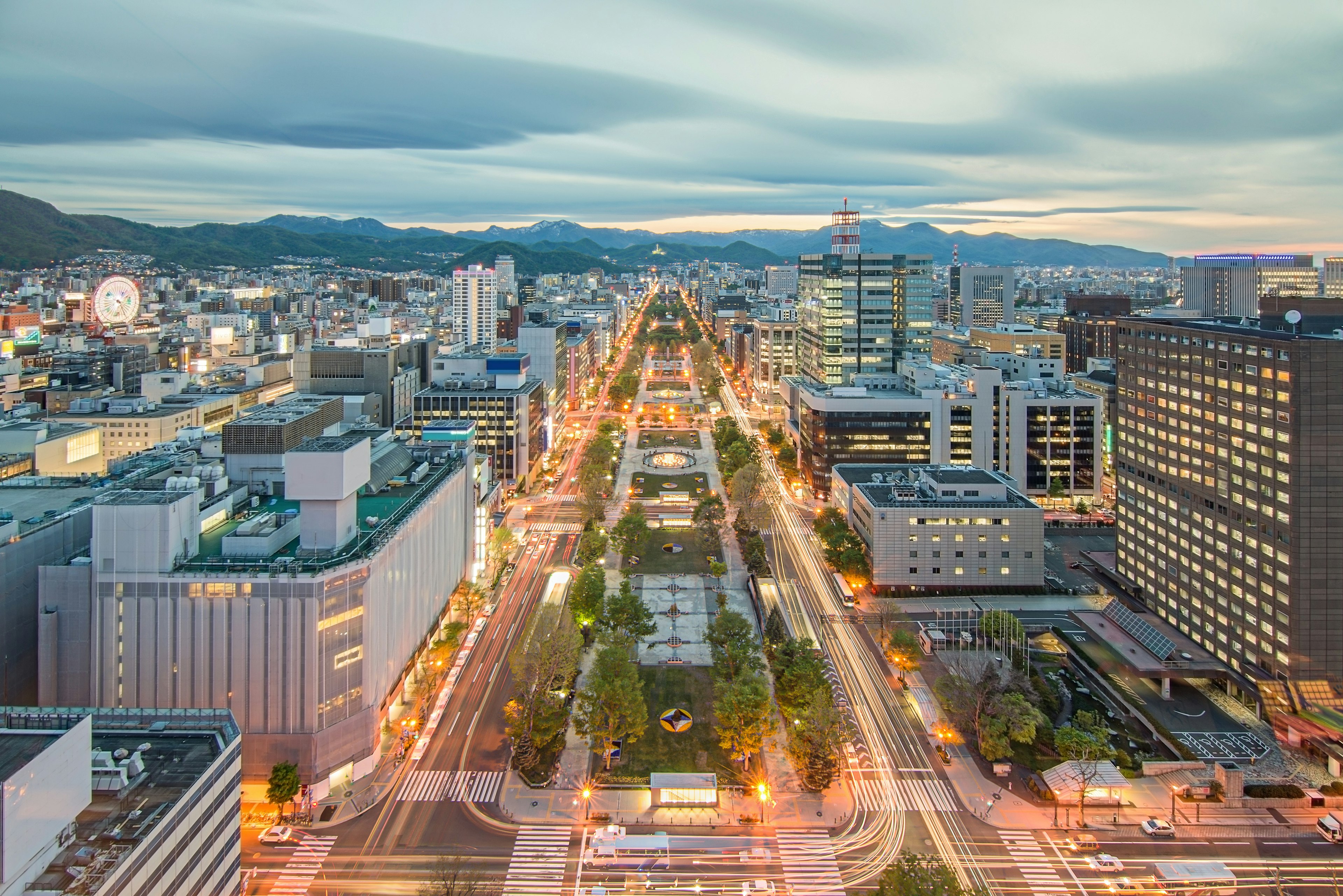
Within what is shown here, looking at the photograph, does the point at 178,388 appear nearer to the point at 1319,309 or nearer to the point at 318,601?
the point at 318,601

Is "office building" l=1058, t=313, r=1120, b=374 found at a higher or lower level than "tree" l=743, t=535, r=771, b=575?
higher

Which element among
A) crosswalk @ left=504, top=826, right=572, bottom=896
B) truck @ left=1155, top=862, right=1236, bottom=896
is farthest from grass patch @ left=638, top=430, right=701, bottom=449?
truck @ left=1155, top=862, right=1236, bottom=896

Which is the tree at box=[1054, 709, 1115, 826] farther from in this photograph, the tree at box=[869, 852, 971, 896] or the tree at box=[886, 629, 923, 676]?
the tree at box=[869, 852, 971, 896]

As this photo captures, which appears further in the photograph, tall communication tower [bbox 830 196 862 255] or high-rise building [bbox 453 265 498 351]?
high-rise building [bbox 453 265 498 351]

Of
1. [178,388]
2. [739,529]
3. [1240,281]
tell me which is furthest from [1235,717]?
[1240,281]

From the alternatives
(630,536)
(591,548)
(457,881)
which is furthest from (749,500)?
(457,881)

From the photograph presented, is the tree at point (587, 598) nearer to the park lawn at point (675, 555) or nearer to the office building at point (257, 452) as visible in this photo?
the park lawn at point (675, 555)

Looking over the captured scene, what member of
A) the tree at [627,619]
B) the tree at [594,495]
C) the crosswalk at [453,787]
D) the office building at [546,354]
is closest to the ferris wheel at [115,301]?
the office building at [546,354]
